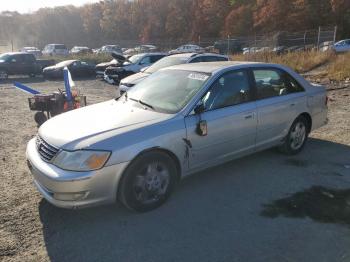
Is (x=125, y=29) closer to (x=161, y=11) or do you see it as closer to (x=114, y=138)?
(x=161, y=11)

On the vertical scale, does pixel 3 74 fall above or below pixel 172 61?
below

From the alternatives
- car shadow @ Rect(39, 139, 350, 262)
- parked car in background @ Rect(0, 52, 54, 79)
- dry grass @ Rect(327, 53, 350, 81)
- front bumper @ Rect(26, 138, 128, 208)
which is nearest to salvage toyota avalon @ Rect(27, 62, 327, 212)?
front bumper @ Rect(26, 138, 128, 208)

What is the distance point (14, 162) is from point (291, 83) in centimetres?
457

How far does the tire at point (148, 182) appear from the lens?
4.01 meters

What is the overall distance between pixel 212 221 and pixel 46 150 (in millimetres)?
1954

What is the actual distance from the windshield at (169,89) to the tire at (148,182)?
688 millimetres

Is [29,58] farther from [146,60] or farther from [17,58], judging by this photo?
[146,60]

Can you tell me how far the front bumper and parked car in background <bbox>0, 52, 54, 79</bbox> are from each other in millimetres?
19591

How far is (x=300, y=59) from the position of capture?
2008 cm

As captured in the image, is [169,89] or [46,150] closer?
[46,150]

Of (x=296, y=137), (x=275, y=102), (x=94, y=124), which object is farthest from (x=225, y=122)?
(x=296, y=137)

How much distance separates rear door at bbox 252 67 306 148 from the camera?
5402 millimetres

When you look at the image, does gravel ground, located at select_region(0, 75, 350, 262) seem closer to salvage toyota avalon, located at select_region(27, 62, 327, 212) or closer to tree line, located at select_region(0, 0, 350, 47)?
salvage toyota avalon, located at select_region(27, 62, 327, 212)

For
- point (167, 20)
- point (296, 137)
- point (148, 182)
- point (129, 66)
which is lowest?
point (129, 66)
